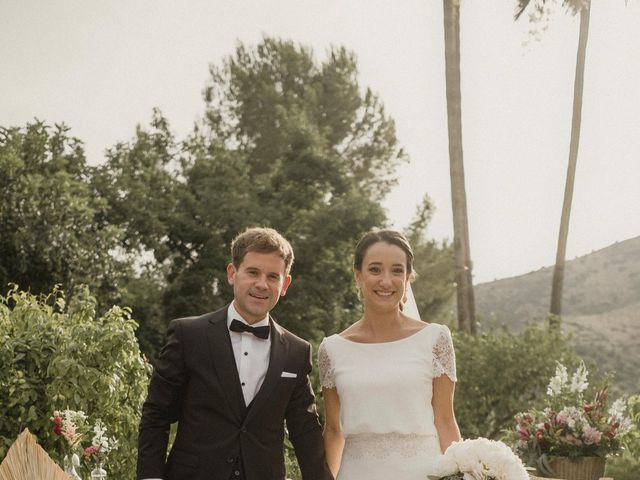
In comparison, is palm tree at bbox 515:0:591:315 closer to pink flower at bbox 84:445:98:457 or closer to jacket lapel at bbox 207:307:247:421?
pink flower at bbox 84:445:98:457

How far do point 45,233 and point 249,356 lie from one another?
14.4m

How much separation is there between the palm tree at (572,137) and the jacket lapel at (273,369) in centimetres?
1397

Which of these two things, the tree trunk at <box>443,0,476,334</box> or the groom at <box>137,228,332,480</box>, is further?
the tree trunk at <box>443,0,476,334</box>

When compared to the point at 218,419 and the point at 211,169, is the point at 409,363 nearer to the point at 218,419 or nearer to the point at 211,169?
the point at 218,419

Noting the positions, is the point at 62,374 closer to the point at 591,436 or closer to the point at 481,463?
the point at 591,436

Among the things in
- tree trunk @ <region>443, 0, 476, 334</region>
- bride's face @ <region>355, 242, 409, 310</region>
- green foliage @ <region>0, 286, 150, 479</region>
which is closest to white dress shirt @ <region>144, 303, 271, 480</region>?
bride's face @ <region>355, 242, 409, 310</region>

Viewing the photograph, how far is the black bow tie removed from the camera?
3789 mm

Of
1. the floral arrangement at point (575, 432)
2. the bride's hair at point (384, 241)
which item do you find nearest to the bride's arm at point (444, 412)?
the bride's hair at point (384, 241)

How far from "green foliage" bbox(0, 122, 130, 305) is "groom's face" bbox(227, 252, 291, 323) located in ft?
46.2

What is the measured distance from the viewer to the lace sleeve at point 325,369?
4.49 m

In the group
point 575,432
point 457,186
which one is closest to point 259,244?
point 575,432

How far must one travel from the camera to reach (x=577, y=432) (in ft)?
23.2

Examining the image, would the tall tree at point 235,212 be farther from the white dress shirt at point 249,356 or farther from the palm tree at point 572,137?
the white dress shirt at point 249,356

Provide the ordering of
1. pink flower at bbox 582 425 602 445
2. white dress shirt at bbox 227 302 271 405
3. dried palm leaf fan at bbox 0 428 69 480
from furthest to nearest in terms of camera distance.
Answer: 1. pink flower at bbox 582 425 602 445
2. white dress shirt at bbox 227 302 271 405
3. dried palm leaf fan at bbox 0 428 69 480
